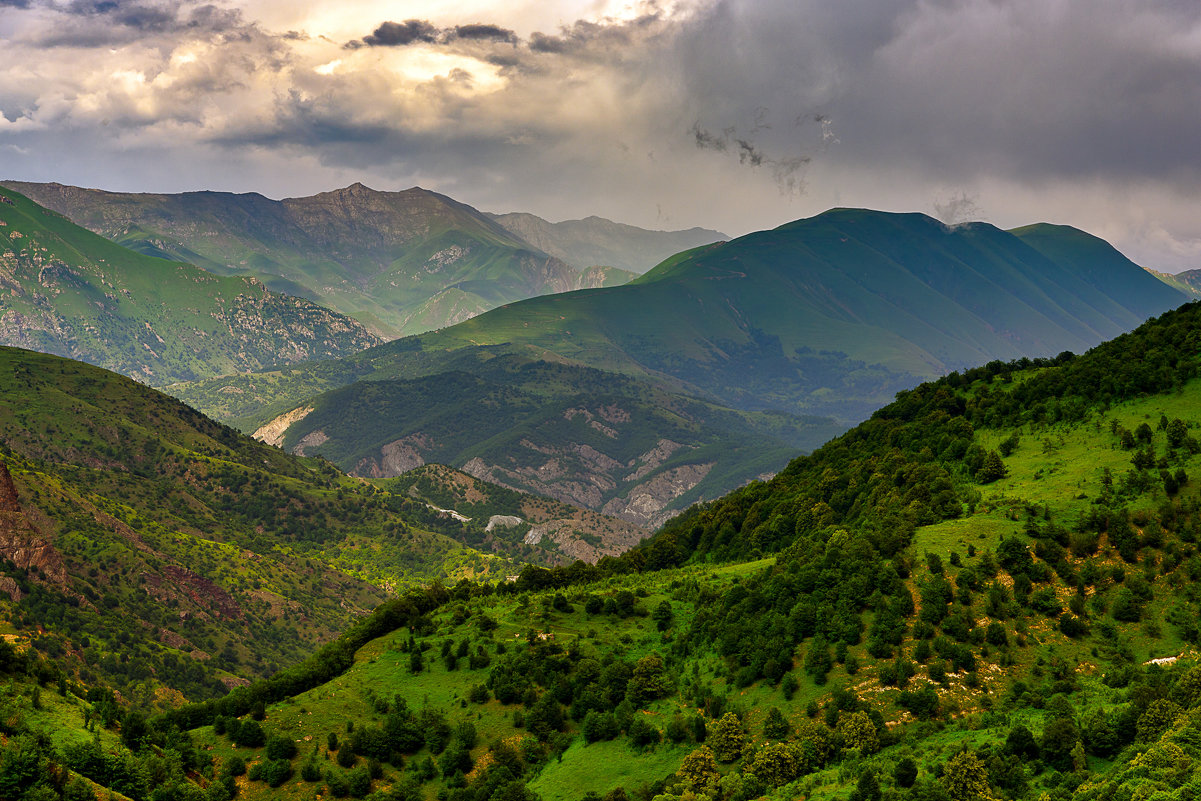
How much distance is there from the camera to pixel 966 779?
2527 inches

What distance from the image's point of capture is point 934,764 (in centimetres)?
6881

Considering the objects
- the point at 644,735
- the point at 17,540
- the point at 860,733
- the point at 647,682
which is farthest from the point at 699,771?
the point at 17,540

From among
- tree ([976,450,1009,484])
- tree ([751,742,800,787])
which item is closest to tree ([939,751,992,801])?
tree ([751,742,800,787])

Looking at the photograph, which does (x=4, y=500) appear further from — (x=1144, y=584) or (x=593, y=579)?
(x=1144, y=584)

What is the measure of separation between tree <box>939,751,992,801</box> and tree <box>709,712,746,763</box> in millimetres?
21226

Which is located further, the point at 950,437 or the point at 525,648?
the point at 950,437

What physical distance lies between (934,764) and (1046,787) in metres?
8.08

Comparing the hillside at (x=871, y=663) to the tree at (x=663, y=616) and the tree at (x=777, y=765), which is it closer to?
the tree at (x=777, y=765)

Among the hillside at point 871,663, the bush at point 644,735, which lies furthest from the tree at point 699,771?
the bush at point 644,735

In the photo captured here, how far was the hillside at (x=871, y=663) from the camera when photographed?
7144 cm

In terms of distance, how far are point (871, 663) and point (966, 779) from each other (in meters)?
21.7

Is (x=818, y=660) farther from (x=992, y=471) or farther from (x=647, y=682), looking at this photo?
(x=992, y=471)

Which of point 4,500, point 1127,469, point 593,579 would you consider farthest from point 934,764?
point 4,500

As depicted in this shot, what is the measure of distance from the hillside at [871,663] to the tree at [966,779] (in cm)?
14
